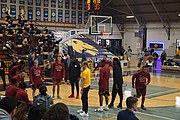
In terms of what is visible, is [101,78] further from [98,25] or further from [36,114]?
[98,25]

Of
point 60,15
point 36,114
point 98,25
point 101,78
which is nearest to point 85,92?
point 101,78

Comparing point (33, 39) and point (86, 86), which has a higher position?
point (33, 39)

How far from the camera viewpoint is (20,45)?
23188 millimetres

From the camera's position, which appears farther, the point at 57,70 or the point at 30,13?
the point at 30,13

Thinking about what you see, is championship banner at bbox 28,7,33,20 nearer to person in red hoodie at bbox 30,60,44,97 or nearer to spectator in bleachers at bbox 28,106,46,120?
person in red hoodie at bbox 30,60,44,97

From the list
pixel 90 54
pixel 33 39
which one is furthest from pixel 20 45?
pixel 90 54

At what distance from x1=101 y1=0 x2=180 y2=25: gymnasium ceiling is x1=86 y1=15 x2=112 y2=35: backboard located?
7130 mm

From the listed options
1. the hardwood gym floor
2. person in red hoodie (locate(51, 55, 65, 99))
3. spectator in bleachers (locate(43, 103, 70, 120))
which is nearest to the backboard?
the hardwood gym floor

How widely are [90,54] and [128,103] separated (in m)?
21.1

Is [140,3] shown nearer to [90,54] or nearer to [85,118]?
[90,54]

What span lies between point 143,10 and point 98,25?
10.6 meters

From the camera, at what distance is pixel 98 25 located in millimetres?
29344

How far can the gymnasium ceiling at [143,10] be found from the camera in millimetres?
34875

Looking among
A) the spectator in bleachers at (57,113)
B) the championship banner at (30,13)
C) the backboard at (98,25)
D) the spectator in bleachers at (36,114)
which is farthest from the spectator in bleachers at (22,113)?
the championship banner at (30,13)
